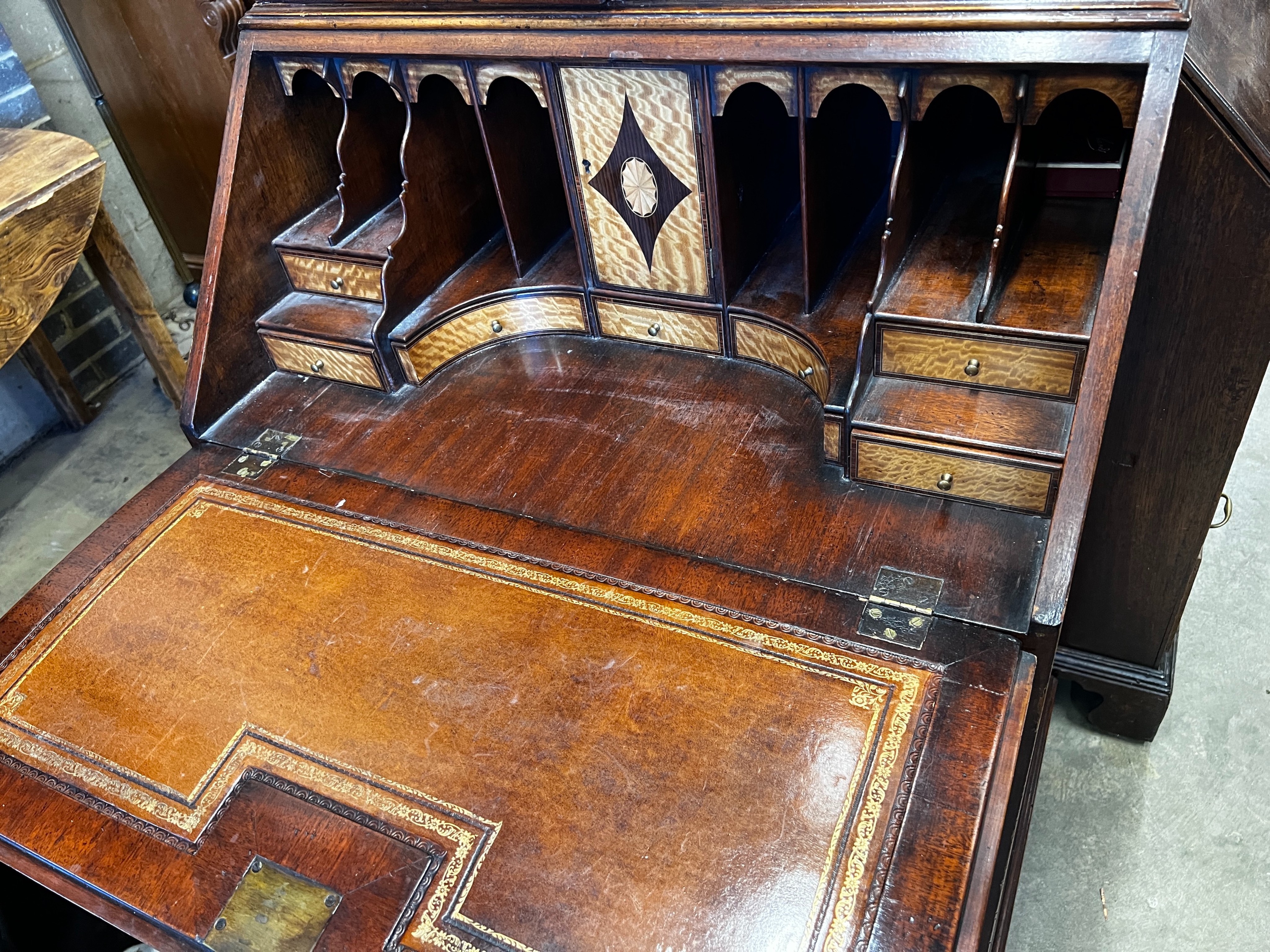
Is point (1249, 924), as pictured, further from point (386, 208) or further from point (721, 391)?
point (386, 208)

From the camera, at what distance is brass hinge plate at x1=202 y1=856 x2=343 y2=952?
3.34 ft

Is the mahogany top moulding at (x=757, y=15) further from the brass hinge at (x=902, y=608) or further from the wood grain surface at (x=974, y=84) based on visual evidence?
the brass hinge at (x=902, y=608)

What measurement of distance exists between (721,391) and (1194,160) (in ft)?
2.36

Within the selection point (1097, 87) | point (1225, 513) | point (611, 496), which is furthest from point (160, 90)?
point (1225, 513)

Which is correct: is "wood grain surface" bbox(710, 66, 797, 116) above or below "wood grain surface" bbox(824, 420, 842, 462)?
above

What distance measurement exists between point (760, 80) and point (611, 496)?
0.60m

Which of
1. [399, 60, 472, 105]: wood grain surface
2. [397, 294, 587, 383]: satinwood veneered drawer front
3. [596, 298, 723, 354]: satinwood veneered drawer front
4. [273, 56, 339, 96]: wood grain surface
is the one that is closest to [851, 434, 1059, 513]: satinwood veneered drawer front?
[596, 298, 723, 354]: satinwood veneered drawer front

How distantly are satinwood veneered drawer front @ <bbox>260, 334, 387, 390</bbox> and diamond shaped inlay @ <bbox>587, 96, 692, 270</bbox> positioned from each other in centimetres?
51

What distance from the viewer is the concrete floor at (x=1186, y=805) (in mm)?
1645

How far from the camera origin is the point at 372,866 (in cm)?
105

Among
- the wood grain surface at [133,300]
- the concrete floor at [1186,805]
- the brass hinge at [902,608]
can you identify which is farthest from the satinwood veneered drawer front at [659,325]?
the wood grain surface at [133,300]

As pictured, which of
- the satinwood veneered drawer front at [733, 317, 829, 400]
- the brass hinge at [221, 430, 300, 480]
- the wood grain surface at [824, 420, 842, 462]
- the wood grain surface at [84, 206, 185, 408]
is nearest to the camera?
the wood grain surface at [824, 420, 842, 462]

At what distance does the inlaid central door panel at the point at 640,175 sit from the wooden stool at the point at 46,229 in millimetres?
1366

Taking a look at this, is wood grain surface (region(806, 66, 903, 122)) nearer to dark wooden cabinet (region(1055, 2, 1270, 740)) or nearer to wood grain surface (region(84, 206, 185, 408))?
dark wooden cabinet (region(1055, 2, 1270, 740))
